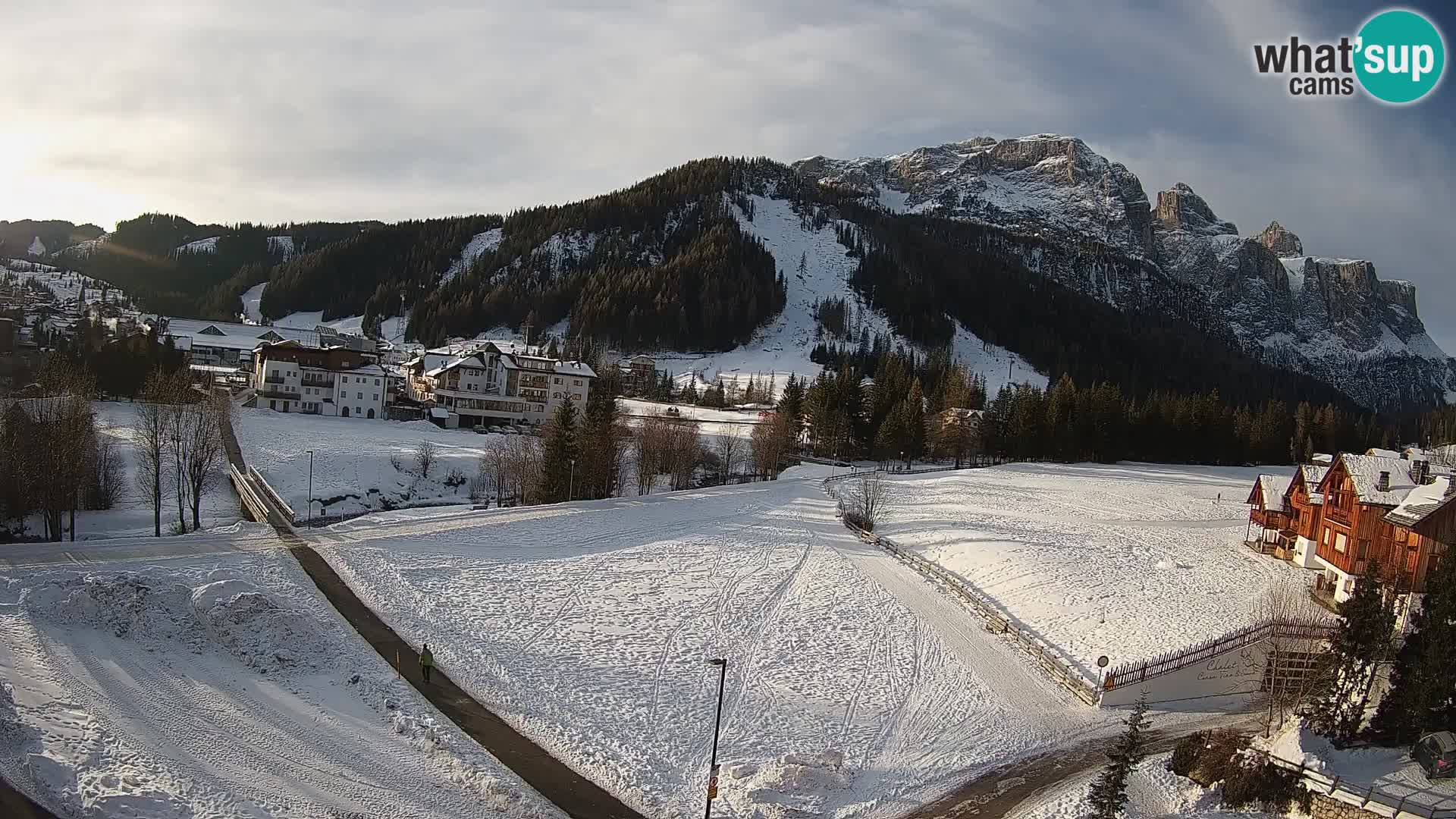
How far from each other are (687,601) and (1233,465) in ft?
277

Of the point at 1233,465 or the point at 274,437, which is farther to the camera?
the point at 1233,465

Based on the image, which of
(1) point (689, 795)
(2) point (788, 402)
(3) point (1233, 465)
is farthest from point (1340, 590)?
(3) point (1233, 465)

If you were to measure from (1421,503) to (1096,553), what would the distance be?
13643mm

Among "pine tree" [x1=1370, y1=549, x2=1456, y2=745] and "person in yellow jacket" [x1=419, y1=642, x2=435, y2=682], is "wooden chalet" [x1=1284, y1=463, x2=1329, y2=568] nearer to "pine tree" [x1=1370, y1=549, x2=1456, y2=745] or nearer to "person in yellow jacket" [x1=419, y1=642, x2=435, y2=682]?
"pine tree" [x1=1370, y1=549, x2=1456, y2=745]

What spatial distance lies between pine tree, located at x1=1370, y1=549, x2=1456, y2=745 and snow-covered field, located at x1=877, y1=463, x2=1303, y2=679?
745 cm

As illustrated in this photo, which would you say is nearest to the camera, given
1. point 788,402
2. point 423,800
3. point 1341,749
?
point 423,800

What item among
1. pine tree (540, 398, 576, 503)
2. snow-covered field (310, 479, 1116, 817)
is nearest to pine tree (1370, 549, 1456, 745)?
snow-covered field (310, 479, 1116, 817)

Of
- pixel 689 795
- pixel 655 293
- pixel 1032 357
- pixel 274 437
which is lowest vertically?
pixel 689 795

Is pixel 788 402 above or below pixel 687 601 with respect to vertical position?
above

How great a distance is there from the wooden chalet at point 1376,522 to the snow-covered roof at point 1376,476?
31mm

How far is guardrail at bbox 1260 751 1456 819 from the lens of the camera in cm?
1917

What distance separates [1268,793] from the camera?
21.1m

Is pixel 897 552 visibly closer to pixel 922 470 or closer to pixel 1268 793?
pixel 1268 793

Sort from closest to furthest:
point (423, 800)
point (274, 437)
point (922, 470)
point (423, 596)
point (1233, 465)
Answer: point (423, 800)
point (423, 596)
point (274, 437)
point (922, 470)
point (1233, 465)
